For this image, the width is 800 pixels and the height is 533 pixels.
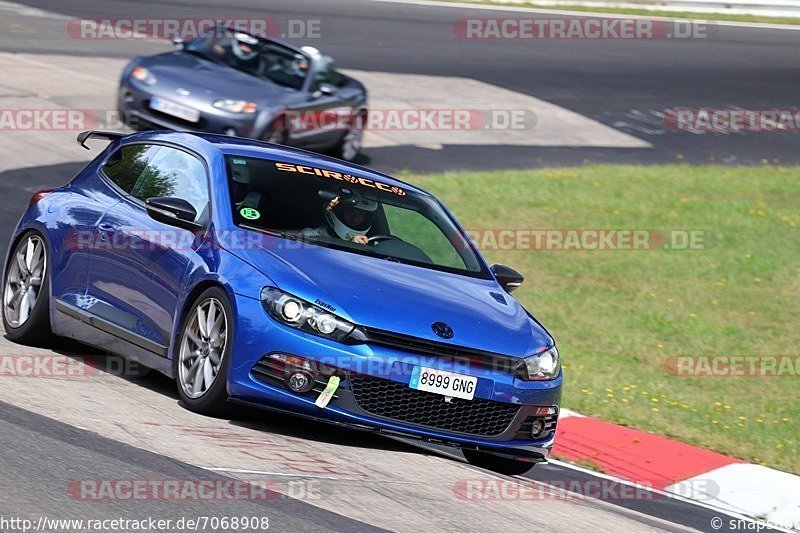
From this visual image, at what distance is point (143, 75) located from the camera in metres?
16.0

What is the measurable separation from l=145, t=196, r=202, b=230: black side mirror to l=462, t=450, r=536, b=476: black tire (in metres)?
2.06

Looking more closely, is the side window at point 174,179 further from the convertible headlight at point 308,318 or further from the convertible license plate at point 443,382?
the convertible license plate at point 443,382

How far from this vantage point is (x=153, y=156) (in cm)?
886

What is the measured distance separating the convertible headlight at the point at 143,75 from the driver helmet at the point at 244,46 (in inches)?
63.3

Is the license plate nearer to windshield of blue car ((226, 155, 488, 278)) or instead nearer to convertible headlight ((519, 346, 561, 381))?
windshield of blue car ((226, 155, 488, 278))

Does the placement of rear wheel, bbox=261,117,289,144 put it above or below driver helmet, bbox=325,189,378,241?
below

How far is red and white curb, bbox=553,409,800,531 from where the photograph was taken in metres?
8.61

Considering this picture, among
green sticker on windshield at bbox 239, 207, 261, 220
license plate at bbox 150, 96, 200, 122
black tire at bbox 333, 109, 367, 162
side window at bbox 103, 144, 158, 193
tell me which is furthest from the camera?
black tire at bbox 333, 109, 367, 162

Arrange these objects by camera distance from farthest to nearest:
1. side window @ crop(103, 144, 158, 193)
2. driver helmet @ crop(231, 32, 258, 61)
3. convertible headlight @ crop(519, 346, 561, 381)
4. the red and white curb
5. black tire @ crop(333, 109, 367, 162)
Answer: black tire @ crop(333, 109, 367, 162)
driver helmet @ crop(231, 32, 258, 61)
side window @ crop(103, 144, 158, 193)
the red and white curb
convertible headlight @ crop(519, 346, 561, 381)

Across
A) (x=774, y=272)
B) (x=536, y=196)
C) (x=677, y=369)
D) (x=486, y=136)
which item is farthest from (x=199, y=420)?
(x=486, y=136)

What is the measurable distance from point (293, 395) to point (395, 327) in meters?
0.63

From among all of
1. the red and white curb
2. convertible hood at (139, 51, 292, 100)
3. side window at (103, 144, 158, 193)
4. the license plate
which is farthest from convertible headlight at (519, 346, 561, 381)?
convertible hood at (139, 51, 292, 100)

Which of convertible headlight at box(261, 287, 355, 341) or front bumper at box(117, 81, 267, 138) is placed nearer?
convertible headlight at box(261, 287, 355, 341)

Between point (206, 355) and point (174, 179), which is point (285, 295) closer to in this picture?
point (206, 355)
